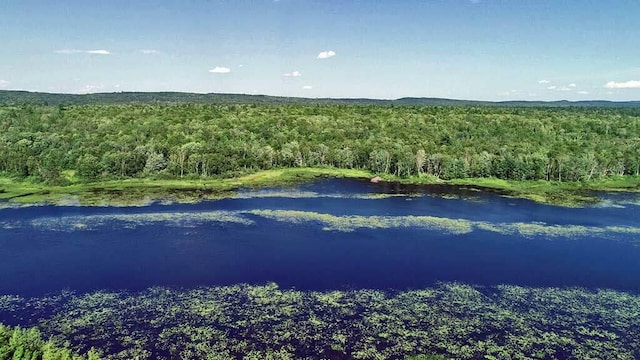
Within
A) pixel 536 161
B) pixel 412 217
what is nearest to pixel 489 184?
pixel 536 161

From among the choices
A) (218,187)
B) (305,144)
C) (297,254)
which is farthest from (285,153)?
(297,254)

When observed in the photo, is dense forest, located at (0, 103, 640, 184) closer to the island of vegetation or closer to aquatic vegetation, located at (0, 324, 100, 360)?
the island of vegetation

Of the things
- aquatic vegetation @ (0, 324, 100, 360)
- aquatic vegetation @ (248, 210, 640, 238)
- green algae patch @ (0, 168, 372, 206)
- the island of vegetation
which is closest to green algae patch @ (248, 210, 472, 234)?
aquatic vegetation @ (248, 210, 640, 238)

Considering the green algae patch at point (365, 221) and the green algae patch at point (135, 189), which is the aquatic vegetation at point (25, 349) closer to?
the green algae patch at point (365, 221)

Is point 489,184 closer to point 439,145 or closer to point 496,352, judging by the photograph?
point 439,145

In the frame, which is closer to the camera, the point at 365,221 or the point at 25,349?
the point at 25,349

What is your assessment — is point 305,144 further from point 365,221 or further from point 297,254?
point 297,254
